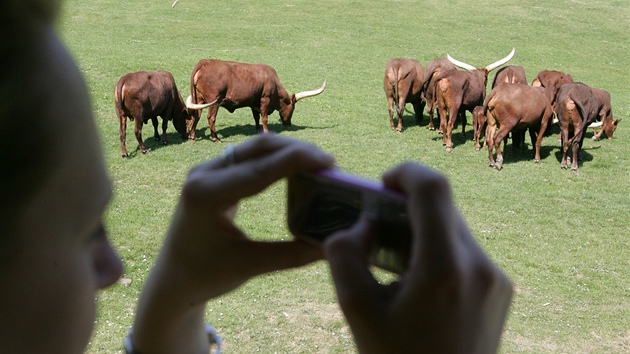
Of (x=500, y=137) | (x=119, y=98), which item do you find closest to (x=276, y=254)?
(x=119, y=98)

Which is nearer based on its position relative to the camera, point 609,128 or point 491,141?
point 491,141

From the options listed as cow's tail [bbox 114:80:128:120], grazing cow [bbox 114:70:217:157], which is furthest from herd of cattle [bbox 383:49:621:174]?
cow's tail [bbox 114:80:128:120]

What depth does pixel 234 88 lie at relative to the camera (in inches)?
495

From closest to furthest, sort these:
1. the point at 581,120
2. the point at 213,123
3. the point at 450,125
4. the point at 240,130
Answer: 1. the point at 581,120
2. the point at 213,123
3. the point at 450,125
4. the point at 240,130

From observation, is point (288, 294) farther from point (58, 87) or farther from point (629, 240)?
point (58, 87)

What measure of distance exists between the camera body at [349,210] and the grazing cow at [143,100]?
10.3 meters

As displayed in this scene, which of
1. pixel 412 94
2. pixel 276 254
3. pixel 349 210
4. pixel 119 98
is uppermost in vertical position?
pixel 349 210

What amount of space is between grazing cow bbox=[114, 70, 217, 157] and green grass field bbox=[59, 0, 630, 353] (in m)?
0.49

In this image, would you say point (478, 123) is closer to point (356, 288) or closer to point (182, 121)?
point (182, 121)

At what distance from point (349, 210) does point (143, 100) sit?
35.0 ft

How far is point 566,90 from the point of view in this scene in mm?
12547

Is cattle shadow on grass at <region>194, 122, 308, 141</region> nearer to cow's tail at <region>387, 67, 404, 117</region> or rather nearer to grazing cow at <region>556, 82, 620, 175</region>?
cow's tail at <region>387, 67, 404, 117</region>

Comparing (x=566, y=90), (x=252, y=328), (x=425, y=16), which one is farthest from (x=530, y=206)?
(x=425, y=16)

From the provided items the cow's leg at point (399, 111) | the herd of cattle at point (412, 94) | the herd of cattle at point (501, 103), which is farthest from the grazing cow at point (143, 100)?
the herd of cattle at point (501, 103)
